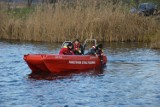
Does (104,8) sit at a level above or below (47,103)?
above

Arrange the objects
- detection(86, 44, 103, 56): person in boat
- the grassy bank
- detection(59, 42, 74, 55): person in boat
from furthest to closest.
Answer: the grassy bank → detection(86, 44, 103, 56): person in boat → detection(59, 42, 74, 55): person in boat

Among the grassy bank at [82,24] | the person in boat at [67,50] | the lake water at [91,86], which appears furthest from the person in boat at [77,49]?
the grassy bank at [82,24]

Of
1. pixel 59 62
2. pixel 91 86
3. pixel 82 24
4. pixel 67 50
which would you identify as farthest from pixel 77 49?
pixel 82 24

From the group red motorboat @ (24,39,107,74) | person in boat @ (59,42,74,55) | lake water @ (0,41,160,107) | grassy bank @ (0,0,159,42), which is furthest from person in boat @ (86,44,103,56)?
grassy bank @ (0,0,159,42)

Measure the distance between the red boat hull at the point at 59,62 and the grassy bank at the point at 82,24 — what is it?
13.5 metres

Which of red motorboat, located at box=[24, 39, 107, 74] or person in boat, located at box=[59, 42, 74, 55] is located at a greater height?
person in boat, located at box=[59, 42, 74, 55]

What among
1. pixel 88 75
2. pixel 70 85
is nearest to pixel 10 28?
pixel 88 75

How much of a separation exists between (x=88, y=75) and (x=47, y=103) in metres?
6.70

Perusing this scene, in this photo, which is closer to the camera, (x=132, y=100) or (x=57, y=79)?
(x=132, y=100)

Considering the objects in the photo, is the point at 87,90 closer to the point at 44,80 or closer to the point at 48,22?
the point at 44,80

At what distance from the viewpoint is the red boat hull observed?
22.7 metres

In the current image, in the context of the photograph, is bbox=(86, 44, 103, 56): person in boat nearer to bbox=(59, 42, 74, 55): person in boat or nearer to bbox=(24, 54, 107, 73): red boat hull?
bbox=(24, 54, 107, 73): red boat hull

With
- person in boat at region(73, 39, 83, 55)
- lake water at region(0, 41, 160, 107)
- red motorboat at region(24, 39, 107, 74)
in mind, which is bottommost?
lake water at region(0, 41, 160, 107)

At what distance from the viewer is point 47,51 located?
3353cm
